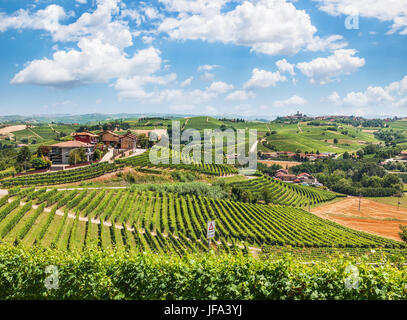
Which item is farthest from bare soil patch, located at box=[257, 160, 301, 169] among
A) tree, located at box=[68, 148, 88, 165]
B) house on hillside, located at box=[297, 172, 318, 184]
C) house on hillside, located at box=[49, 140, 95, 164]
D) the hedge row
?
the hedge row

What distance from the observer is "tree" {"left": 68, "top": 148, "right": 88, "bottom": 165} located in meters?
53.6

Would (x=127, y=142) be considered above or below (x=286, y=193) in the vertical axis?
above

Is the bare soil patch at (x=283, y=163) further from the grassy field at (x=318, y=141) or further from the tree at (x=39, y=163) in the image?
the tree at (x=39, y=163)

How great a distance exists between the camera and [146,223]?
32.7 meters

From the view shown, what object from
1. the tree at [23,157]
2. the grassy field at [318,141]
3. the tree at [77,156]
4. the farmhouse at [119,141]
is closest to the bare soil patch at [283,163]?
the grassy field at [318,141]

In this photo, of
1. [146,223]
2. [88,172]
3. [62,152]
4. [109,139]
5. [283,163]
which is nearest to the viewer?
[146,223]

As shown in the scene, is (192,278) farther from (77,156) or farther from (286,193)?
(286,193)

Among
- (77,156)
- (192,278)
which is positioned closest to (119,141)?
(77,156)

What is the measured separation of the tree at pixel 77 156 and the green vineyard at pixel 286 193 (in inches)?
1297

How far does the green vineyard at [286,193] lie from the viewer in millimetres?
67331

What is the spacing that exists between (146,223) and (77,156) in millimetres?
29395

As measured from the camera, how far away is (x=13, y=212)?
27797 millimetres

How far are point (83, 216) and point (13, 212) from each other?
665 cm

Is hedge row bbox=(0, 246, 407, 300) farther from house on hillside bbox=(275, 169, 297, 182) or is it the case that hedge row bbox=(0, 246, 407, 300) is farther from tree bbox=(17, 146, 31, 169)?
house on hillside bbox=(275, 169, 297, 182)
